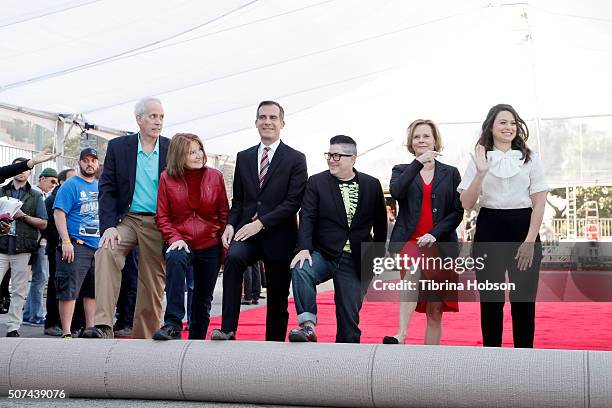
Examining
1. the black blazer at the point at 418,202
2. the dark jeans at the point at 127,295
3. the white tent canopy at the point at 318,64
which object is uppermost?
the white tent canopy at the point at 318,64

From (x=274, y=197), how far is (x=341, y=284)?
721 millimetres

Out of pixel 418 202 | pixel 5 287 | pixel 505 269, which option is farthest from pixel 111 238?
pixel 5 287

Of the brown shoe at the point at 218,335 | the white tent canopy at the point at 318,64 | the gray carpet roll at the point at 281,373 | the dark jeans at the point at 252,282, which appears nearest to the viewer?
the gray carpet roll at the point at 281,373

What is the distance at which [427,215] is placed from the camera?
5.68m

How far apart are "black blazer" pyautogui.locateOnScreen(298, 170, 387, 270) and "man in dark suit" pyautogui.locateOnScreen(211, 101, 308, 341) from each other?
6.3 inches

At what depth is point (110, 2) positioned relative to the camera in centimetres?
1041

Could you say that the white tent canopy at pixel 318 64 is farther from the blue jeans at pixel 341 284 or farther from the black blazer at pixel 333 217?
the blue jeans at pixel 341 284

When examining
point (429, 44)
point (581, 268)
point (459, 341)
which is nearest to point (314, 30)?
point (429, 44)

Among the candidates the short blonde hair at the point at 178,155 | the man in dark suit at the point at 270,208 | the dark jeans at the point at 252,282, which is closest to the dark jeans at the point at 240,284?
the man in dark suit at the point at 270,208

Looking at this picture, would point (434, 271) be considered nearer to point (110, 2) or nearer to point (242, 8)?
point (110, 2)

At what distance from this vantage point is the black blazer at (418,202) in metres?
5.62

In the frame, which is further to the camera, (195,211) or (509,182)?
(195,211)

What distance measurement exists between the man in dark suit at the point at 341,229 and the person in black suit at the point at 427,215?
232 millimetres

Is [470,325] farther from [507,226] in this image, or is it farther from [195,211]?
[195,211]
